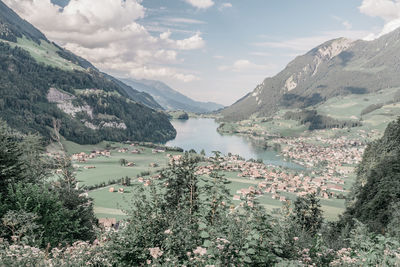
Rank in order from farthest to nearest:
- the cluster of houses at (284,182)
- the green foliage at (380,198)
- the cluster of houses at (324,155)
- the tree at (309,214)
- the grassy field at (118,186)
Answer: the cluster of houses at (324,155) → the cluster of houses at (284,182) → the grassy field at (118,186) → the tree at (309,214) → the green foliage at (380,198)

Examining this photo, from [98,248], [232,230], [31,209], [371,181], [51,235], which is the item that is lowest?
[371,181]

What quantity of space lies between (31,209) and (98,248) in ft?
26.7

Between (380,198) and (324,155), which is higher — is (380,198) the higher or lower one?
the higher one

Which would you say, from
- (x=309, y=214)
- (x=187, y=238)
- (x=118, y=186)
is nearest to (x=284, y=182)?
(x=118, y=186)

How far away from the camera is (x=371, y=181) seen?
38.0 meters

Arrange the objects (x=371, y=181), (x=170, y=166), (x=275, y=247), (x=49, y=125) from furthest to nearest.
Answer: (x=49, y=125) < (x=371, y=181) < (x=170, y=166) < (x=275, y=247)

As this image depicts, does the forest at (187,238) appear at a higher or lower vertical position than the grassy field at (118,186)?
higher

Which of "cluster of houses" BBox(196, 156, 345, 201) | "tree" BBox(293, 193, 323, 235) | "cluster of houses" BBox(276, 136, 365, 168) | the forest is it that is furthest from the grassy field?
"cluster of houses" BBox(276, 136, 365, 168)

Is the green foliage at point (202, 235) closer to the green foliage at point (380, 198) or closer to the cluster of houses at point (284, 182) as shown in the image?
the green foliage at point (380, 198)

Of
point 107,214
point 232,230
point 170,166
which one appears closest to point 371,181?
point 170,166

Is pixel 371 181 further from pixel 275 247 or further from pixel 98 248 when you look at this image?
pixel 98 248

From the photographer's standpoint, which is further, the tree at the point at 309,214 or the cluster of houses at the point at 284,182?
the cluster of houses at the point at 284,182

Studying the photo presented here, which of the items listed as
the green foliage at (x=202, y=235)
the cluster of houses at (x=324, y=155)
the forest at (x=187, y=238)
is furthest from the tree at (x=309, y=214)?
the cluster of houses at (x=324, y=155)

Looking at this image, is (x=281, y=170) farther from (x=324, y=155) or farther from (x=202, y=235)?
(x=202, y=235)
